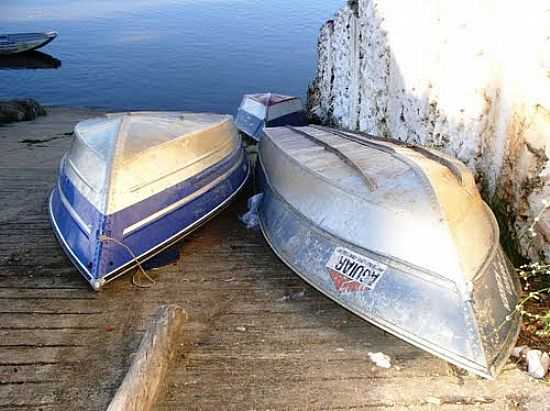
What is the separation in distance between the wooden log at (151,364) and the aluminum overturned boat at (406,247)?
957 millimetres

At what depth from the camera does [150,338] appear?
2783 mm

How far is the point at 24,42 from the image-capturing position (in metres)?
Answer: 20.6

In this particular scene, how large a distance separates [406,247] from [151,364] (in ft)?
4.98

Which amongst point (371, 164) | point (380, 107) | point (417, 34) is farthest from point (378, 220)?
point (380, 107)

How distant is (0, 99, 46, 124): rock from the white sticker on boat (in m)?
9.47

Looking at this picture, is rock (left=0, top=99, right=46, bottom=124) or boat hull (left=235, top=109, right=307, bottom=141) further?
rock (left=0, top=99, right=46, bottom=124)

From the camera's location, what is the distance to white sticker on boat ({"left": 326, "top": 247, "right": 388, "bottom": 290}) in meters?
3.21

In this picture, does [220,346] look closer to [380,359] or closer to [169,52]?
[380,359]

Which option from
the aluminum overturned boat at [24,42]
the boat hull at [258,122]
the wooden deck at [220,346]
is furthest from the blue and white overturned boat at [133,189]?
the aluminum overturned boat at [24,42]

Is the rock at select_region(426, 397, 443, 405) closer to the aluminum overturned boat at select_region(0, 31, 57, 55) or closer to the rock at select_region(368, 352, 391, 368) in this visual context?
the rock at select_region(368, 352, 391, 368)

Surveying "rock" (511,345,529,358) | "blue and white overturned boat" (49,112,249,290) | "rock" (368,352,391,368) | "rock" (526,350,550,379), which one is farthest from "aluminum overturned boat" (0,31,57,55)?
"rock" (526,350,550,379)

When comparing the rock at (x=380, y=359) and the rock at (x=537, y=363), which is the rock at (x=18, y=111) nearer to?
the rock at (x=380, y=359)

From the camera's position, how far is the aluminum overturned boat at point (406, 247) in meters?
2.91

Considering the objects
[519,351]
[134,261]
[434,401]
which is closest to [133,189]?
[134,261]
